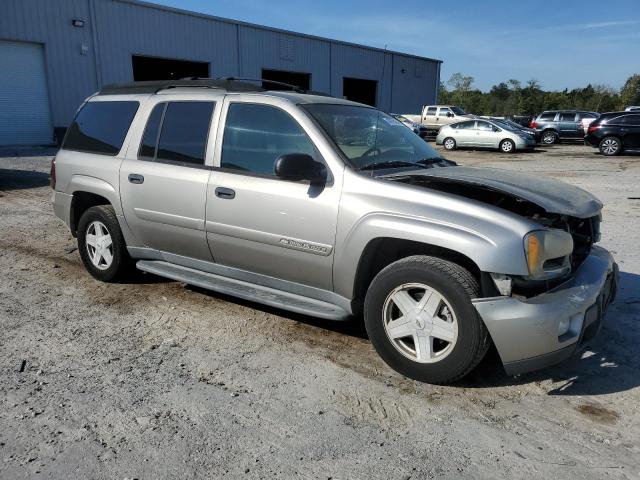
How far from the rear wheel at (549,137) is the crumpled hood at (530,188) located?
26380 millimetres

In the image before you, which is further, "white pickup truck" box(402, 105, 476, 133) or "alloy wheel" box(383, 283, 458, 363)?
"white pickup truck" box(402, 105, 476, 133)

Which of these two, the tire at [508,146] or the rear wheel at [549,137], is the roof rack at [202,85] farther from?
the rear wheel at [549,137]

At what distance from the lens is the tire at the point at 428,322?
3.07 meters

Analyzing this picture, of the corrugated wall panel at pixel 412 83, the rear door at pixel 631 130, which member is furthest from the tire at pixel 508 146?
the corrugated wall panel at pixel 412 83

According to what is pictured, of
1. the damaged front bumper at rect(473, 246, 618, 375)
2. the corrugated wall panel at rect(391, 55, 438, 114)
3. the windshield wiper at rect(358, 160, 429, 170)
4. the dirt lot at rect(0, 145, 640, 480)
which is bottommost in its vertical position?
the dirt lot at rect(0, 145, 640, 480)

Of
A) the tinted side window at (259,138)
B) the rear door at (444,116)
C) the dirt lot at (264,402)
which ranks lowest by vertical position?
the dirt lot at (264,402)

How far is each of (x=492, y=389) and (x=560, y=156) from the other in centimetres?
2090

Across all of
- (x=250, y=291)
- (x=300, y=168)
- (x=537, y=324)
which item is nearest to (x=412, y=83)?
(x=250, y=291)

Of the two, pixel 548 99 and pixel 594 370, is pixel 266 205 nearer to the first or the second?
pixel 594 370

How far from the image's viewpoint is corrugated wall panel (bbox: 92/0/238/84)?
2200 centimetres

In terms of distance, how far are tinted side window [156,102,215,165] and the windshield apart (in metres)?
0.92

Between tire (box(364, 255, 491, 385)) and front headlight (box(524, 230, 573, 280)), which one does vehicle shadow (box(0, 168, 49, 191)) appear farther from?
front headlight (box(524, 230, 573, 280))

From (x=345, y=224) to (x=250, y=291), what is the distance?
104 cm

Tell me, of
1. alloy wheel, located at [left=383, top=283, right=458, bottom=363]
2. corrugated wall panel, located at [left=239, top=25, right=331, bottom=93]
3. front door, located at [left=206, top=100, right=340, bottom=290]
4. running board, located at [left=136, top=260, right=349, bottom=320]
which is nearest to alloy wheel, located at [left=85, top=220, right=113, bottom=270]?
running board, located at [left=136, top=260, right=349, bottom=320]
